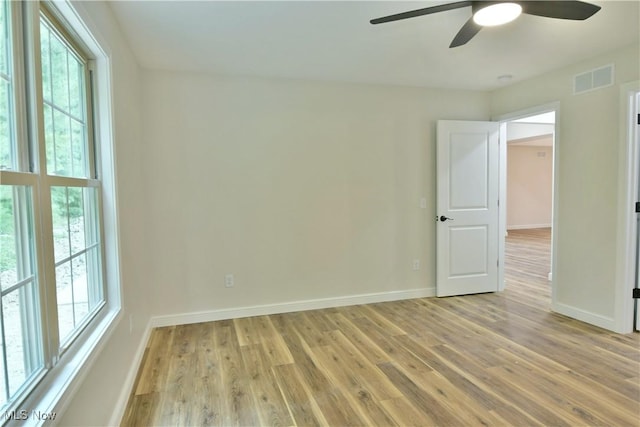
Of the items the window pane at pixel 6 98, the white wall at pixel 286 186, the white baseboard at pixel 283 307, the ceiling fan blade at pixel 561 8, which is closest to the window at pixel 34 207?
the window pane at pixel 6 98

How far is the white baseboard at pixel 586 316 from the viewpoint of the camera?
3205 millimetres

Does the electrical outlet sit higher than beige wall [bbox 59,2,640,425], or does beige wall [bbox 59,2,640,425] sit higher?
beige wall [bbox 59,2,640,425]

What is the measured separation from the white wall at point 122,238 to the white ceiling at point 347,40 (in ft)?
0.95

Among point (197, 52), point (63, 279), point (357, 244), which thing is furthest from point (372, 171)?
point (63, 279)

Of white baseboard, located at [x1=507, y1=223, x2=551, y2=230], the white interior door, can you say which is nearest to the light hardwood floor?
the white interior door

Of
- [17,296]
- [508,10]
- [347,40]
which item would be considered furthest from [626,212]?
[17,296]

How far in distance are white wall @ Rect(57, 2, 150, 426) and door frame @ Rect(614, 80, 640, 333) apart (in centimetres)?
391

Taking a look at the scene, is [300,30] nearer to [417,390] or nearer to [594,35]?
[594,35]

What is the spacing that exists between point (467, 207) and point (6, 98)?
4228 mm

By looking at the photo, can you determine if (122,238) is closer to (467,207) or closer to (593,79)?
(467,207)

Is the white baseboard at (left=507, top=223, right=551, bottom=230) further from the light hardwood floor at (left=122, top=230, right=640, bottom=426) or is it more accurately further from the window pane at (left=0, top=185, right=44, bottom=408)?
the window pane at (left=0, top=185, right=44, bottom=408)

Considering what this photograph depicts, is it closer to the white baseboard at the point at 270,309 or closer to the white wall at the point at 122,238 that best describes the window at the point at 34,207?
the white wall at the point at 122,238

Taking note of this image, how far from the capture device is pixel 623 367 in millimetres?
2547

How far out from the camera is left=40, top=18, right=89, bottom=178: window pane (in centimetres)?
151
